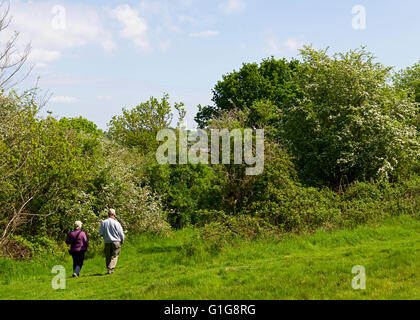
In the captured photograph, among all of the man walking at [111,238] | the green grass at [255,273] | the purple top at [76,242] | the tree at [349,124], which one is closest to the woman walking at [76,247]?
the purple top at [76,242]

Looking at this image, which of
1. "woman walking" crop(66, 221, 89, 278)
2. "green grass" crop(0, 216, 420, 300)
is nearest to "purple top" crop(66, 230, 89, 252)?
"woman walking" crop(66, 221, 89, 278)

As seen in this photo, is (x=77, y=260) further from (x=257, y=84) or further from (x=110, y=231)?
(x=257, y=84)

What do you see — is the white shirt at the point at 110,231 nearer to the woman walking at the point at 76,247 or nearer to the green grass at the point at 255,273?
the woman walking at the point at 76,247

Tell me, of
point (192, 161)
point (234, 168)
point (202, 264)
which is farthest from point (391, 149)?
point (202, 264)

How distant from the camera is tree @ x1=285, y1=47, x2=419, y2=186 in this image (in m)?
22.6

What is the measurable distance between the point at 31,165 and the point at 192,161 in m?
10.2

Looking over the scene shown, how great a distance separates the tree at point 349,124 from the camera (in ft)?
74.3

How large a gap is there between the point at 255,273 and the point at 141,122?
32883mm

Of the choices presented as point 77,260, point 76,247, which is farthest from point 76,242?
point 77,260

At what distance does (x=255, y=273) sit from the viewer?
10.6m

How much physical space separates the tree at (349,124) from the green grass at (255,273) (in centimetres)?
713

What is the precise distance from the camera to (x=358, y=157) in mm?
22797

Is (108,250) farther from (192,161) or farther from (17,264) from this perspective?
(192,161)
